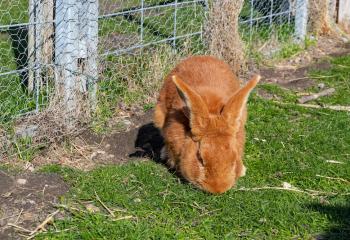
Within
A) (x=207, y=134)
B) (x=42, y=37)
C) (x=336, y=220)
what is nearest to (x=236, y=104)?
(x=207, y=134)

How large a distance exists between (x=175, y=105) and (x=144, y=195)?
733mm

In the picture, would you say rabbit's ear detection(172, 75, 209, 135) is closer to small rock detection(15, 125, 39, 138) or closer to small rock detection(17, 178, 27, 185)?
small rock detection(17, 178, 27, 185)

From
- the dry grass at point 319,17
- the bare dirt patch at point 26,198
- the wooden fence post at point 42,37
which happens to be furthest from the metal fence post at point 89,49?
the dry grass at point 319,17

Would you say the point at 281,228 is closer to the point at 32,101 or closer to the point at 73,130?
the point at 73,130

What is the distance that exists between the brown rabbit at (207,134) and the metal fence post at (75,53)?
3.00ft

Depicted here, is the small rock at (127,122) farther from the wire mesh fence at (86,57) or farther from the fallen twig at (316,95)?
the fallen twig at (316,95)

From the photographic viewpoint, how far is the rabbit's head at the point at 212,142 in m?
4.15

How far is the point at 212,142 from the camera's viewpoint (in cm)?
421

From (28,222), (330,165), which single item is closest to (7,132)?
(28,222)

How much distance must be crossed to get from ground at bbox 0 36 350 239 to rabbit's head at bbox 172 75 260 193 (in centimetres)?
20

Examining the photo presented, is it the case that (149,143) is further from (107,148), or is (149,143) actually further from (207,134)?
(207,134)

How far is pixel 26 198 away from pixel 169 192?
0.95 meters

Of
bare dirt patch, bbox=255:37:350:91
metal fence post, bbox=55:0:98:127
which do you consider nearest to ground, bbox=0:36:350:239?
metal fence post, bbox=55:0:98:127

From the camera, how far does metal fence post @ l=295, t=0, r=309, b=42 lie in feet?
28.9
